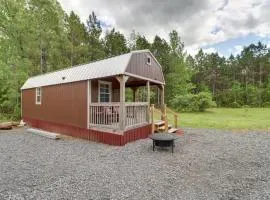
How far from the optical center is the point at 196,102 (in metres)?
24.4

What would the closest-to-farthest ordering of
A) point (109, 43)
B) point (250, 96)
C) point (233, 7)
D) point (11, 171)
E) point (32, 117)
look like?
1. point (11, 171)
2. point (32, 117)
3. point (233, 7)
4. point (109, 43)
5. point (250, 96)

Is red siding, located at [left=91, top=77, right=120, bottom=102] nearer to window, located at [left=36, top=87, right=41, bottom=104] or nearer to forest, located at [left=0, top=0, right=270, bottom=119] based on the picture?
window, located at [left=36, top=87, right=41, bottom=104]

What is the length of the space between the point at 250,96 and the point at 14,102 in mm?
36435

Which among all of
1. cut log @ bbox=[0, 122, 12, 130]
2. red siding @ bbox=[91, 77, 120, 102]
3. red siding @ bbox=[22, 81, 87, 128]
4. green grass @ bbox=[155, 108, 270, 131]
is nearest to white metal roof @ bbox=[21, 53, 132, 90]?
red siding @ bbox=[22, 81, 87, 128]

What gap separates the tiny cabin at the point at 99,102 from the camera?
8.45 m

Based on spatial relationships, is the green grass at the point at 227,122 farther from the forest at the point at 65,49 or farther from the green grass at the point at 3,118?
the green grass at the point at 3,118

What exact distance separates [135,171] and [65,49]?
20.1 m

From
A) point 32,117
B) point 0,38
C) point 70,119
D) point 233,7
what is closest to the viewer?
point 70,119

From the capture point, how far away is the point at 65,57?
22484 mm

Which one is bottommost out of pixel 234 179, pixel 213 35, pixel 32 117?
pixel 234 179

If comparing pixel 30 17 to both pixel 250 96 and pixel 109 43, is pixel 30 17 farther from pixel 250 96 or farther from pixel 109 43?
pixel 250 96

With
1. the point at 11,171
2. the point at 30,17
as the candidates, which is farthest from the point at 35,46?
the point at 11,171

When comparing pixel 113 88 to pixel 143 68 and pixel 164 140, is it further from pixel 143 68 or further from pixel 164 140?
pixel 164 140

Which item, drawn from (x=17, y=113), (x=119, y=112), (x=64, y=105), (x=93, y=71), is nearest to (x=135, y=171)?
(x=119, y=112)
